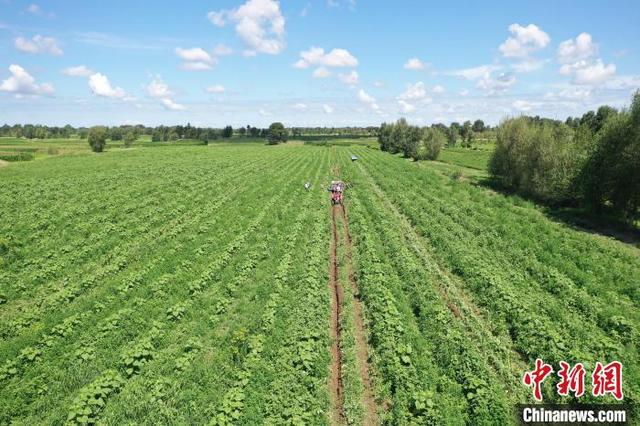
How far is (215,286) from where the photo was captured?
48.9ft

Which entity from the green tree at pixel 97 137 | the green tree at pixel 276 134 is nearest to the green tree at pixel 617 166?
the green tree at pixel 97 137

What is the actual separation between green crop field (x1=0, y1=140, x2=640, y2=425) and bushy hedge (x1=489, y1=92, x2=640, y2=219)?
749 centimetres

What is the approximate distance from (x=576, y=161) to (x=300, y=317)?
102 feet

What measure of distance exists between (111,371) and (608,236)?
28250 millimetres

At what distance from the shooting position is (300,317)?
12.3 m

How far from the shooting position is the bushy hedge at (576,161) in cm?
2653

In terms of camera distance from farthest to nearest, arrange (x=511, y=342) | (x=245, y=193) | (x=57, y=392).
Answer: (x=245, y=193) < (x=511, y=342) < (x=57, y=392)

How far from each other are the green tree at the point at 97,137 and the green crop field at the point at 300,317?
3783 inches

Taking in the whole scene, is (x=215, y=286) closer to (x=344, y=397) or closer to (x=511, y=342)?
(x=344, y=397)

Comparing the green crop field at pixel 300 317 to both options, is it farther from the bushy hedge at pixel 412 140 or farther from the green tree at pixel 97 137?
the green tree at pixel 97 137

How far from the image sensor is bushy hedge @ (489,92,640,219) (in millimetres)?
26531

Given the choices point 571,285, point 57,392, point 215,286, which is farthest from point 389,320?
point 57,392

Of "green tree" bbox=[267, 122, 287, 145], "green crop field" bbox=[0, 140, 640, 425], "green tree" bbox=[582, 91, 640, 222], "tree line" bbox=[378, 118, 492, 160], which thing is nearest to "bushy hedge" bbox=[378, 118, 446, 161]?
"tree line" bbox=[378, 118, 492, 160]
